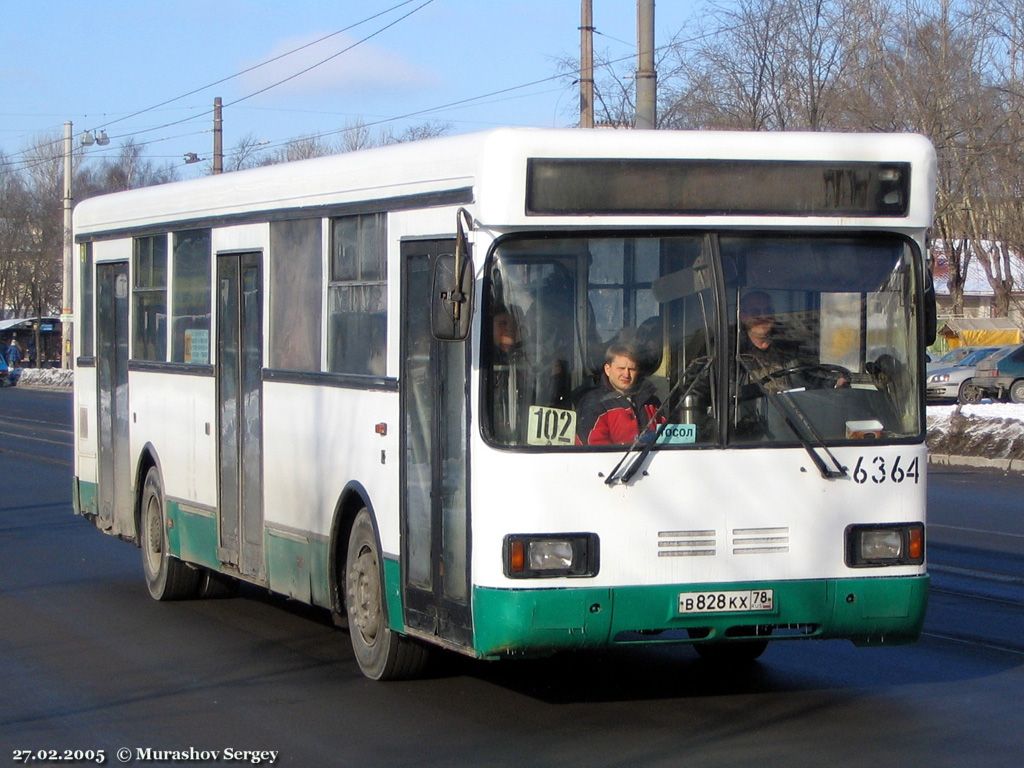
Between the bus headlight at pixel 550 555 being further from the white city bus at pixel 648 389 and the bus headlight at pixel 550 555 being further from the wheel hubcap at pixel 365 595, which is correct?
the wheel hubcap at pixel 365 595

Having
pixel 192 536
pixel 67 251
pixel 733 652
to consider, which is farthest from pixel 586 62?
pixel 67 251

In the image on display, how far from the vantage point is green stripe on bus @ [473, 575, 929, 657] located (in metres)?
7.11

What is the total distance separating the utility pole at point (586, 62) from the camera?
2522 cm

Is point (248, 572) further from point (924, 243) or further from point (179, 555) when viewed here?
point (924, 243)

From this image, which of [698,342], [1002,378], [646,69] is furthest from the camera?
[1002,378]

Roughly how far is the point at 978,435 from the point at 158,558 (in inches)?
620

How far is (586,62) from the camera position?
2555cm

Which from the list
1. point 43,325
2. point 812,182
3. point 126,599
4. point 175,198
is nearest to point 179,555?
point 126,599

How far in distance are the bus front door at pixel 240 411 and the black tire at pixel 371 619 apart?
4.66 ft

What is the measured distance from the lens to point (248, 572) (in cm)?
1017

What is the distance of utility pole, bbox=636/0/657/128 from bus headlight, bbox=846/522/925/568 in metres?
9.05

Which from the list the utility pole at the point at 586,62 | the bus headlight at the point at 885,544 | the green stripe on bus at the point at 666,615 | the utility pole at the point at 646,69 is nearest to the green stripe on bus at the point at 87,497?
the utility pole at the point at 646,69

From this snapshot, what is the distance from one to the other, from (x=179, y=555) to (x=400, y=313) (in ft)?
12.8

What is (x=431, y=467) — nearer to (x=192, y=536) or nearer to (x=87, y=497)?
(x=192, y=536)
